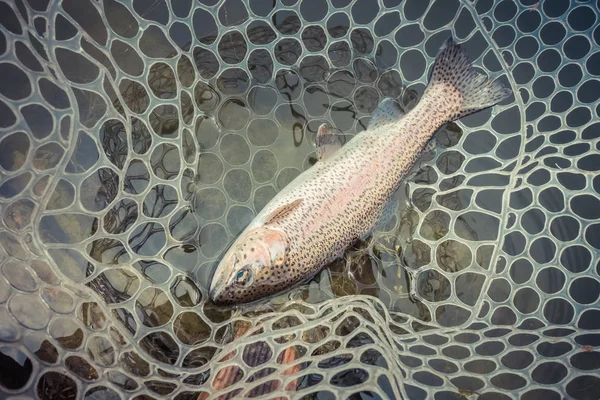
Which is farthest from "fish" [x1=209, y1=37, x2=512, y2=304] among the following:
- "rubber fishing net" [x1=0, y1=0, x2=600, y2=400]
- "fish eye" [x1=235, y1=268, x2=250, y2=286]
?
"rubber fishing net" [x1=0, y1=0, x2=600, y2=400]

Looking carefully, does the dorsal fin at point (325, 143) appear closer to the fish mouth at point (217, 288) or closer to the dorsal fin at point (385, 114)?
the dorsal fin at point (385, 114)

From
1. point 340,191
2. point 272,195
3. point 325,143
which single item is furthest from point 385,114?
point 272,195

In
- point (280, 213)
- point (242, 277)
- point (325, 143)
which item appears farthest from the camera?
point (325, 143)

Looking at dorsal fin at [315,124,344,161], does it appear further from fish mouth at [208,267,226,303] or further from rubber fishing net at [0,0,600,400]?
fish mouth at [208,267,226,303]

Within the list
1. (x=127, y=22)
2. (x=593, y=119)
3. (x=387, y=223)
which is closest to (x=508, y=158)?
(x=593, y=119)

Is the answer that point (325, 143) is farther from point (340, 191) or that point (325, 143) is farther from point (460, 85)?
point (460, 85)
